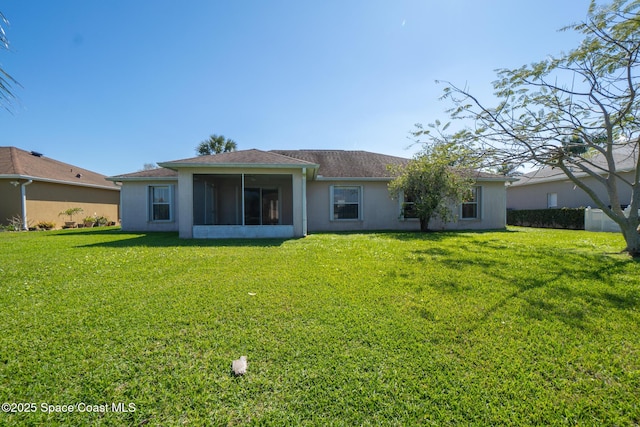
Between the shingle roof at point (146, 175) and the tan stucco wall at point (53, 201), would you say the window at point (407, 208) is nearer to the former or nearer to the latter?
the shingle roof at point (146, 175)

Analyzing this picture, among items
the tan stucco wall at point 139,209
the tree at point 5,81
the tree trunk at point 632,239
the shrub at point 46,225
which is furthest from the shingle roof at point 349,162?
the shrub at point 46,225

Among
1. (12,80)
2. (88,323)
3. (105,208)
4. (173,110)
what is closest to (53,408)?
(88,323)

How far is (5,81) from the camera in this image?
8.42ft

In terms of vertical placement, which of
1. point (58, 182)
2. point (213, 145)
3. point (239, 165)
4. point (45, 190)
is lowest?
point (45, 190)

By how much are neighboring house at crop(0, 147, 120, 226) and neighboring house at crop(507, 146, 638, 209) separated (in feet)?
86.2

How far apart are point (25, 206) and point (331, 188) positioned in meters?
16.2

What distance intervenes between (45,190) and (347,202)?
17226 millimetres

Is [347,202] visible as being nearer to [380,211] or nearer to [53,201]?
[380,211]

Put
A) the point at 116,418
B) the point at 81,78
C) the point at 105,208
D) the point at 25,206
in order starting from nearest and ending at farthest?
1. the point at 116,418
2. the point at 81,78
3. the point at 25,206
4. the point at 105,208

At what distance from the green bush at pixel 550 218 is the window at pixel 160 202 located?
68.4ft

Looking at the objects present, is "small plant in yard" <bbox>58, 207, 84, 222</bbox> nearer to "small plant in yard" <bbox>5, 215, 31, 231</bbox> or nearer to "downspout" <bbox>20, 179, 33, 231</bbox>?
"downspout" <bbox>20, 179, 33, 231</bbox>

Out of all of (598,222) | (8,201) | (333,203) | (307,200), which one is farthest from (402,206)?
(8,201)

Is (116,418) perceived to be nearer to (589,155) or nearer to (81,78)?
(589,155)

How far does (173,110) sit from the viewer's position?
1448 centimetres
